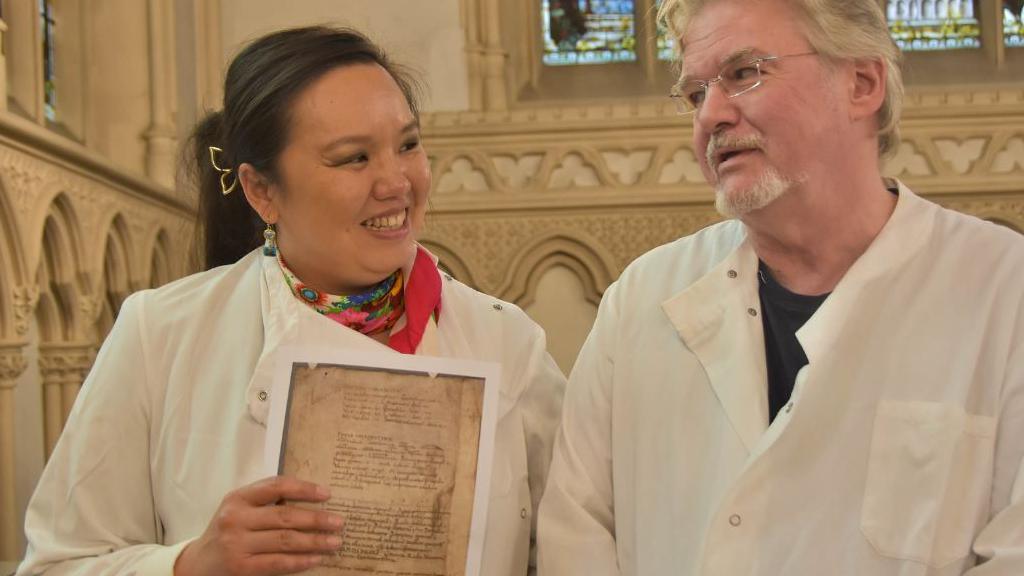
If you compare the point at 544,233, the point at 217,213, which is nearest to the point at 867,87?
the point at 217,213

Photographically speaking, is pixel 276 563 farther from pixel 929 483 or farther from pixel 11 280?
pixel 11 280

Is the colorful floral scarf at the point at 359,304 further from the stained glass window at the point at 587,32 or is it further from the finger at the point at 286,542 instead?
the stained glass window at the point at 587,32

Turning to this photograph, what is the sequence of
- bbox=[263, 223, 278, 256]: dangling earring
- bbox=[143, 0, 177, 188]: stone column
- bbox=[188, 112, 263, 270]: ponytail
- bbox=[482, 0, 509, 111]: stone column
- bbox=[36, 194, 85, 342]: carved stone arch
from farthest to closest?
bbox=[482, 0, 509, 111]: stone column
bbox=[143, 0, 177, 188]: stone column
bbox=[36, 194, 85, 342]: carved stone arch
bbox=[188, 112, 263, 270]: ponytail
bbox=[263, 223, 278, 256]: dangling earring

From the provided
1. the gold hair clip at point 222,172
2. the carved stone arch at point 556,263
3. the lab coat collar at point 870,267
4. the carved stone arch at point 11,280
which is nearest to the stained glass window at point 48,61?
the carved stone arch at point 11,280

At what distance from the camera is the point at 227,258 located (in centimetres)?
185

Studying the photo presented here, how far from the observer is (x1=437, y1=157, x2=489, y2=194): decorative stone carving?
18.8ft

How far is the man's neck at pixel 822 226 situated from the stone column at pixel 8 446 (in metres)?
2.79

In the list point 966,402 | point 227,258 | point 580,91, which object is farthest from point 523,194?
point 966,402

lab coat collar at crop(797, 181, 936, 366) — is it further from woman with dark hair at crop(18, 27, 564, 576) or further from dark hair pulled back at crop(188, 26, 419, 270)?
dark hair pulled back at crop(188, 26, 419, 270)

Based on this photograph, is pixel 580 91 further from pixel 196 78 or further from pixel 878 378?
pixel 878 378

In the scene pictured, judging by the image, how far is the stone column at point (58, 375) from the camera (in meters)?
4.27

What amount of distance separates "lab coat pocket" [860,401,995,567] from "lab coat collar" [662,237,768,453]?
17cm

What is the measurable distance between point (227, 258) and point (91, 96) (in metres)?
4.08

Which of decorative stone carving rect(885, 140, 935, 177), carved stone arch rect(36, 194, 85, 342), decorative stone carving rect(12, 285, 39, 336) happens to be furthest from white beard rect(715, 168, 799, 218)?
decorative stone carving rect(885, 140, 935, 177)
